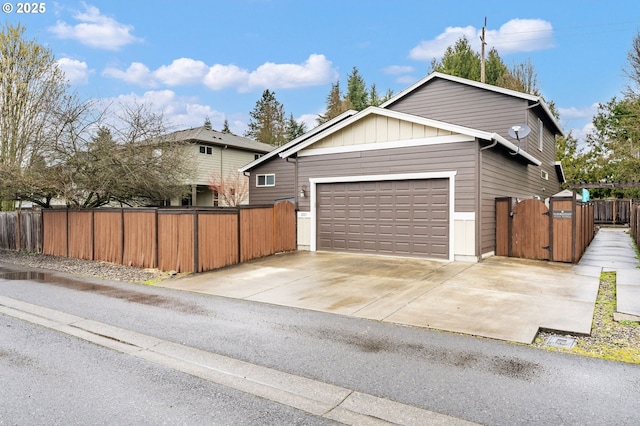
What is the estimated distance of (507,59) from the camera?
34.1m

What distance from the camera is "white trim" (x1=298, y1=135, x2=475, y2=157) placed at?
1076 centimetres

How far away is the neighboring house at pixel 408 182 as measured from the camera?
10.7 metres

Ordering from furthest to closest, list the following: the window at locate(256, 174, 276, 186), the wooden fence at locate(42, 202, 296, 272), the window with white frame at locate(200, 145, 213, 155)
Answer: the window with white frame at locate(200, 145, 213, 155), the window at locate(256, 174, 276, 186), the wooden fence at locate(42, 202, 296, 272)

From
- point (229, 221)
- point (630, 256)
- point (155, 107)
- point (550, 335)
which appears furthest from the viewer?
point (155, 107)

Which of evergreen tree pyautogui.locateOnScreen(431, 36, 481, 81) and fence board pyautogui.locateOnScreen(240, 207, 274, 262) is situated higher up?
evergreen tree pyautogui.locateOnScreen(431, 36, 481, 81)

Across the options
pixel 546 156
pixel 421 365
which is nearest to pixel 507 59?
pixel 546 156

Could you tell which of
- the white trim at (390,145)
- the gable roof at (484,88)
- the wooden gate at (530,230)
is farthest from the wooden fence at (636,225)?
the white trim at (390,145)

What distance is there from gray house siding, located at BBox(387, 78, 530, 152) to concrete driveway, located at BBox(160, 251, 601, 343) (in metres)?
6.87

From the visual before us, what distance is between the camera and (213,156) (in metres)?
26.0

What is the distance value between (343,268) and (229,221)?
331 centimetres

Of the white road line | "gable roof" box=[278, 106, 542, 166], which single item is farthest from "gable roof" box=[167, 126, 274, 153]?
the white road line

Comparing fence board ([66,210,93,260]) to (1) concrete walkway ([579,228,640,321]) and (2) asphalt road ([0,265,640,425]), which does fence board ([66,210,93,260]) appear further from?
(1) concrete walkway ([579,228,640,321])

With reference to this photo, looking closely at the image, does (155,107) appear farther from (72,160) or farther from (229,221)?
(229,221)

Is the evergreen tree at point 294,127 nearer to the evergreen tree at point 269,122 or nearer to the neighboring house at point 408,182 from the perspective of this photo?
the evergreen tree at point 269,122
